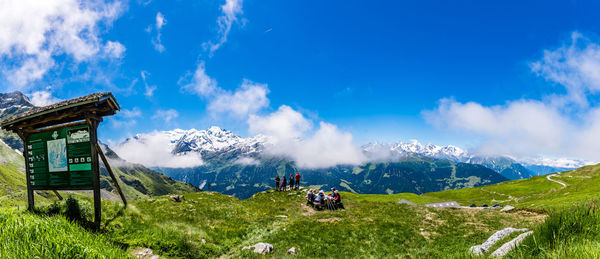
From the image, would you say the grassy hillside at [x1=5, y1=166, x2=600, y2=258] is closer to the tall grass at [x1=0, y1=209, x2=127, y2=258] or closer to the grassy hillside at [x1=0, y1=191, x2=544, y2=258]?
the grassy hillside at [x1=0, y1=191, x2=544, y2=258]

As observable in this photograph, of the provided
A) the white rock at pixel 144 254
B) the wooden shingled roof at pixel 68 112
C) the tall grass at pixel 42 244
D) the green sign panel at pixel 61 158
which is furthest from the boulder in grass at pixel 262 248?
the wooden shingled roof at pixel 68 112

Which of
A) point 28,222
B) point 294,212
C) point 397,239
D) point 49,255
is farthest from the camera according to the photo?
point 294,212

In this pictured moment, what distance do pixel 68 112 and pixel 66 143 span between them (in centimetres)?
203

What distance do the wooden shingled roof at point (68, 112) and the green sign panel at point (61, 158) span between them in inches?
30.1

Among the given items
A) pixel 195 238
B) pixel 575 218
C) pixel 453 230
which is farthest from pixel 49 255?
pixel 453 230

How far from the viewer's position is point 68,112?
15523 millimetres

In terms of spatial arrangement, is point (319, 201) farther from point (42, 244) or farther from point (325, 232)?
point (42, 244)

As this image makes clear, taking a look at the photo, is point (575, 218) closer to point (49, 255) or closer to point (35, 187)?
point (49, 255)

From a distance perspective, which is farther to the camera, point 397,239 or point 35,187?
point 397,239

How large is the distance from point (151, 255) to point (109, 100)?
9817 mm

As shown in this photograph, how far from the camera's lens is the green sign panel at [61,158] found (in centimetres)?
1552

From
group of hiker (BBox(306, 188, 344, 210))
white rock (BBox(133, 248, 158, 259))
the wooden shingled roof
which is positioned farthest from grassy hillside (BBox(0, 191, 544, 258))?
the wooden shingled roof

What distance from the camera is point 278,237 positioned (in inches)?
753

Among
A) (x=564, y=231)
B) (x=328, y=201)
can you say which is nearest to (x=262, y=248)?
(x=564, y=231)
